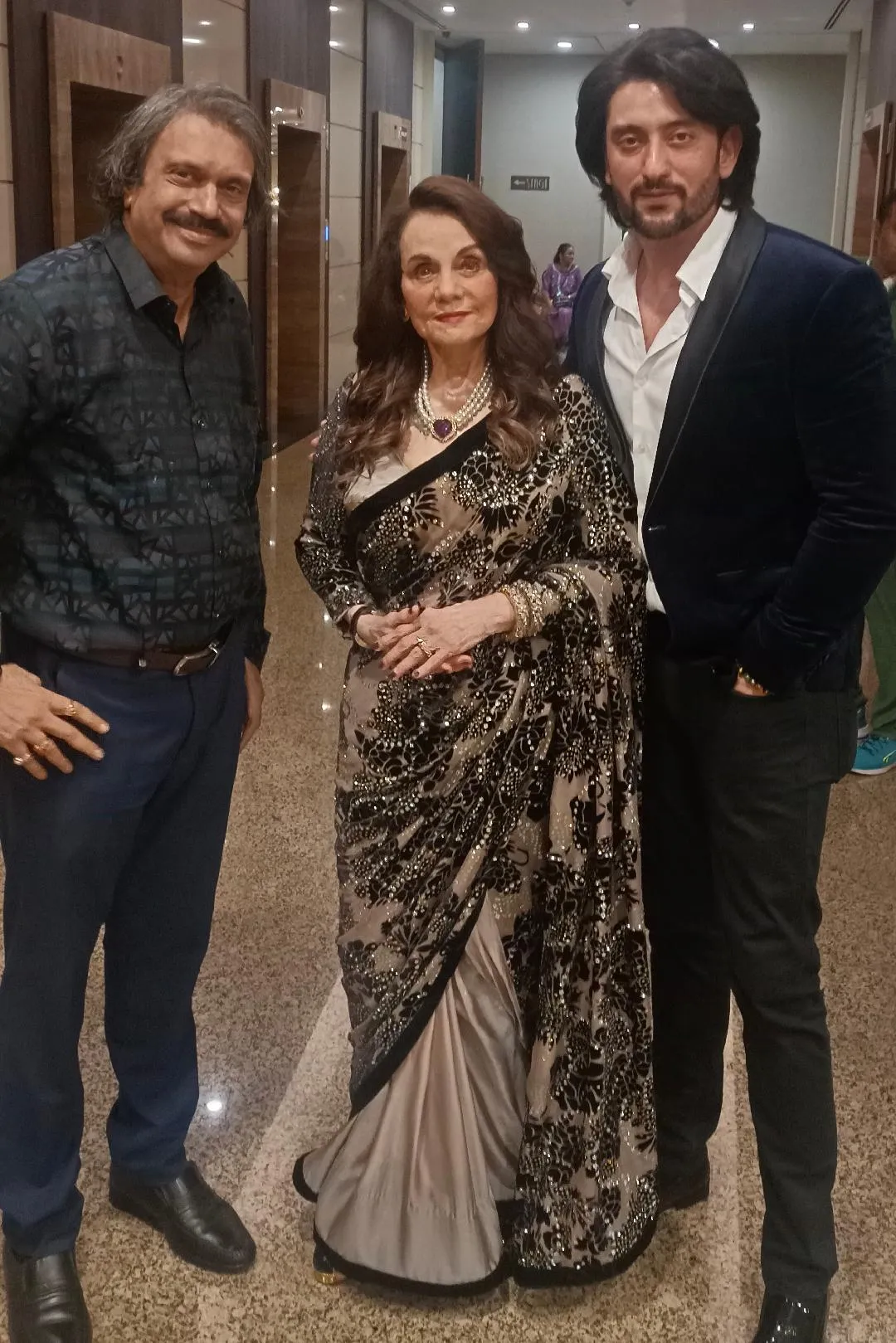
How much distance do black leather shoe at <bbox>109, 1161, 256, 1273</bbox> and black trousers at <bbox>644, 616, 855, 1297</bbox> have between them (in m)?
0.81

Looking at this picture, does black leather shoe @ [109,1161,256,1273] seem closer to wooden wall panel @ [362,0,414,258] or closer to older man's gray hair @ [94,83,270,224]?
older man's gray hair @ [94,83,270,224]

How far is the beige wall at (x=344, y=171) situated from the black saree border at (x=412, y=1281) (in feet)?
31.3

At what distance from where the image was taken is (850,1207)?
7.00ft

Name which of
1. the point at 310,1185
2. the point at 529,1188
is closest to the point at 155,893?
the point at 310,1185

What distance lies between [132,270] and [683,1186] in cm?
167

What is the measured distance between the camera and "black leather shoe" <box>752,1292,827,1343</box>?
1.78 m

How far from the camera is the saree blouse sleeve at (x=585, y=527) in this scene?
173cm

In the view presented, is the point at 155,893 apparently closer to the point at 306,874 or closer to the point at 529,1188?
the point at 529,1188

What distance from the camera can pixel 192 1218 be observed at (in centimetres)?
201

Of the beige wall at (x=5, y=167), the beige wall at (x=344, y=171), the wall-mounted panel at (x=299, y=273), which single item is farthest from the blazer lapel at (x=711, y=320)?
the beige wall at (x=344, y=171)

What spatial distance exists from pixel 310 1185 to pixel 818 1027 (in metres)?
0.84

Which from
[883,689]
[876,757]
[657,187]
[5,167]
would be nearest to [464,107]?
[5,167]

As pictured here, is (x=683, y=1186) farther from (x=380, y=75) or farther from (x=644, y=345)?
(x=380, y=75)

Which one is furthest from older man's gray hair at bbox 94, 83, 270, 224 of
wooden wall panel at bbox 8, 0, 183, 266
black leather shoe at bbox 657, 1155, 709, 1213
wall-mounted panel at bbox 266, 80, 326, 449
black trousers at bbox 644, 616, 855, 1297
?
wall-mounted panel at bbox 266, 80, 326, 449
